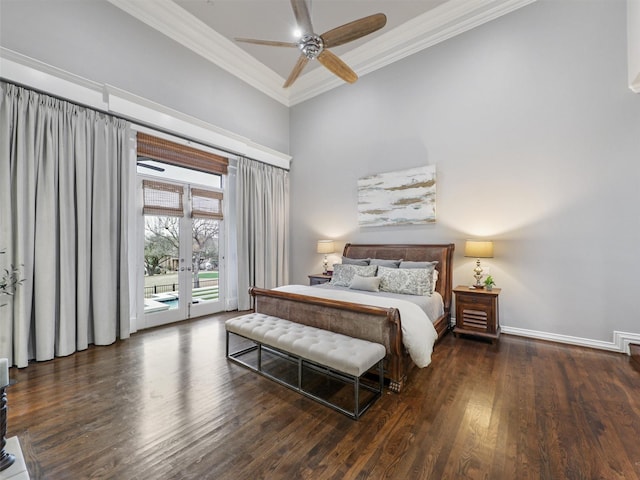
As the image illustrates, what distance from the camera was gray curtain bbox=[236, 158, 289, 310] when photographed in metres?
5.18

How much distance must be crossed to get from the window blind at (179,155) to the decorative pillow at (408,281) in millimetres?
3470

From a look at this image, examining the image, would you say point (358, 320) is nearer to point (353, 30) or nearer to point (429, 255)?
point (429, 255)

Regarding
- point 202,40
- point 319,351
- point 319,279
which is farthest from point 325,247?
point 202,40

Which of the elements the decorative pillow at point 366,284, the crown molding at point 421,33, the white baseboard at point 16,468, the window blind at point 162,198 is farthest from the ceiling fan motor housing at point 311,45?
the white baseboard at point 16,468

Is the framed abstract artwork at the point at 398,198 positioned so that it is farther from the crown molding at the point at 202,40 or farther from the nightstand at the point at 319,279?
the crown molding at the point at 202,40

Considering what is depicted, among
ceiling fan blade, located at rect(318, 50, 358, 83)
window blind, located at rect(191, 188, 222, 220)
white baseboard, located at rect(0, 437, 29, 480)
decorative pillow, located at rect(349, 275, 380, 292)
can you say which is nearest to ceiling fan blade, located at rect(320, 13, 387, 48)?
ceiling fan blade, located at rect(318, 50, 358, 83)

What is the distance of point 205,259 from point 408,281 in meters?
3.50

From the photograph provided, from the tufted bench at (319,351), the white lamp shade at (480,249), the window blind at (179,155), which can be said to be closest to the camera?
the tufted bench at (319,351)

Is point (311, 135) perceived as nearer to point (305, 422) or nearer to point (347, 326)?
point (347, 326)

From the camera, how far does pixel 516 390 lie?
238 centimetres

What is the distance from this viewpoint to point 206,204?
4.95 metres

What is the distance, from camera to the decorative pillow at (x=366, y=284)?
3682mm

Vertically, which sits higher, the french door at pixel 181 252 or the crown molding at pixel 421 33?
the crown molding at pixel 421 33

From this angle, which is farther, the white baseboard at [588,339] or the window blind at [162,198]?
the window blind at [162,198]
